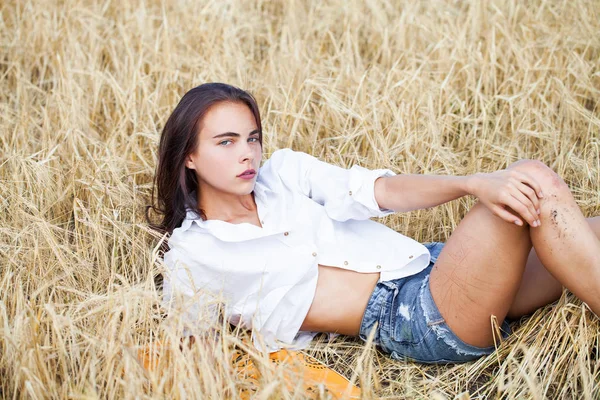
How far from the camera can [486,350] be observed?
2.22 m

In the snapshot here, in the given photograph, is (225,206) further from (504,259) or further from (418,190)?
(504,259)

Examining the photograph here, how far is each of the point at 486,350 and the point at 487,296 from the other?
11.4 inches

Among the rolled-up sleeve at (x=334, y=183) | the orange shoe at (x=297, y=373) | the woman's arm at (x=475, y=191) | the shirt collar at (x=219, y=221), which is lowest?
the orange shoe at (x=297, y=373)

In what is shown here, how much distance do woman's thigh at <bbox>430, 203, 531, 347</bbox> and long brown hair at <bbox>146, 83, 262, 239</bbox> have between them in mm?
832

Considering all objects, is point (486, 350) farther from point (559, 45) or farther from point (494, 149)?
point (559, 45)

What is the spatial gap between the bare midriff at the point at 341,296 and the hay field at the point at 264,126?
0.47 ft

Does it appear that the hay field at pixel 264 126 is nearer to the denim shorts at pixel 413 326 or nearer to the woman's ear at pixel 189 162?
the denim shorts at pixel 413 326

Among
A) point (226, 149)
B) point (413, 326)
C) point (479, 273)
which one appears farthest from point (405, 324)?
point (226, 149)

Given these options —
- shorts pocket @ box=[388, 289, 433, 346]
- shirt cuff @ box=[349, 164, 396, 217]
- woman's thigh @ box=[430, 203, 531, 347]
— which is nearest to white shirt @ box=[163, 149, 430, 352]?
shirt cuff @ box=[349, 164, 396, 217]

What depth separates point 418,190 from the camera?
2.15m

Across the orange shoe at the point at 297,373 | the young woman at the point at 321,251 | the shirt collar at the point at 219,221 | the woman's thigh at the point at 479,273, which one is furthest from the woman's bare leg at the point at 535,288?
the shirt collar at the point at 219,221

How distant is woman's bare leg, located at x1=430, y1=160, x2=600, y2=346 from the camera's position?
6.22ft

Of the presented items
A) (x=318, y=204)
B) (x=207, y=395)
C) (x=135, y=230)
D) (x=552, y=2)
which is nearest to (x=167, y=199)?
(x=135, y=230)

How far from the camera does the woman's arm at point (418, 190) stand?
2.06 m
